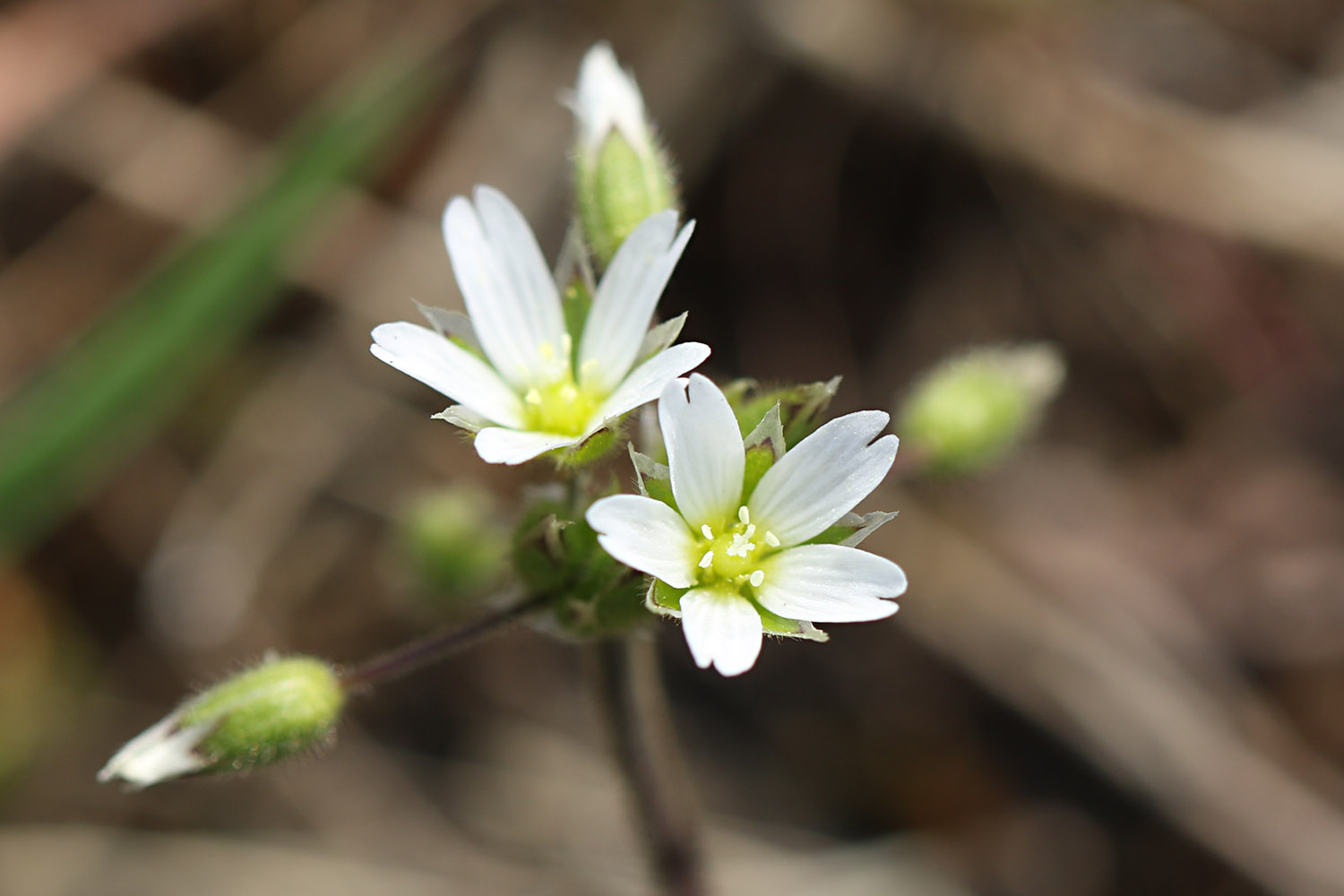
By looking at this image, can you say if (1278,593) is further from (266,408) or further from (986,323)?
(266,408)

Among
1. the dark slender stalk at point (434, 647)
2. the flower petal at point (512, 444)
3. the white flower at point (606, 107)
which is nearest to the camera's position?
the flower petal at point (512, 444)

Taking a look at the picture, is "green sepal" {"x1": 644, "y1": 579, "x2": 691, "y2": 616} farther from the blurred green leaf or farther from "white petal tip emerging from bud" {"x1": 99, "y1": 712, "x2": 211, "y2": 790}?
the blurred green leaf

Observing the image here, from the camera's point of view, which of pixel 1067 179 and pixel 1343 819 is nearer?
pixel 1343 819

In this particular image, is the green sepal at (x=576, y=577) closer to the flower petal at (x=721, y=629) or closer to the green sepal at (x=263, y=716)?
the flower petal at (x=721, y=629)

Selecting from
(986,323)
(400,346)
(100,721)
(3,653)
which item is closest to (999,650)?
(986,323)

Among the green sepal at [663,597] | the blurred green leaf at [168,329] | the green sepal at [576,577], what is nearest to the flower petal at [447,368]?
the green sepal at [576,577]

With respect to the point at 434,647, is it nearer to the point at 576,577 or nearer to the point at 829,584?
the point at 576,577

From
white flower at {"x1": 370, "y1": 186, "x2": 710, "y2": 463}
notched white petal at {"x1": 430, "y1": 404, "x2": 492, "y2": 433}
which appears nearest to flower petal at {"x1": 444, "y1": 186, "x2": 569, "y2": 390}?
white flower at {"x1": 370, "y1": 186, "x2": 710, "y2": 463}
